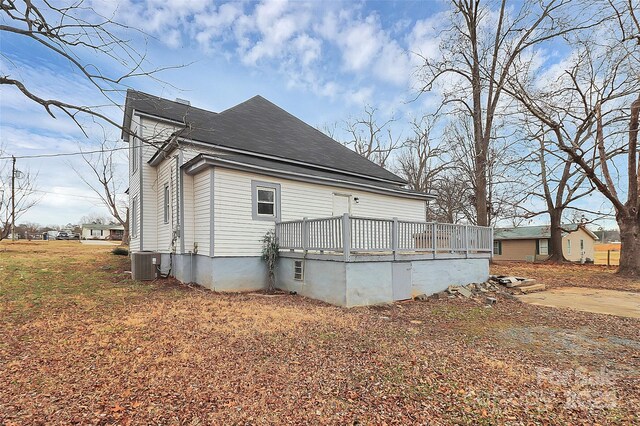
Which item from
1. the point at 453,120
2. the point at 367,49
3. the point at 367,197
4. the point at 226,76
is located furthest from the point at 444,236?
the point at 453,120

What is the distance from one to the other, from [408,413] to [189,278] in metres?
8.43

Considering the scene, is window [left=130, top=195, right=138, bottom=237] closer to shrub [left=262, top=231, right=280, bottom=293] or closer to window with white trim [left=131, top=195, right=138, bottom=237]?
window with white trim [left=131, top=195, right=138, bottom=237]

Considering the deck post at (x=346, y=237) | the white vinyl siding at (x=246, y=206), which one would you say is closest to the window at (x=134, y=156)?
the white vinyl siding at (x=246, y=206)

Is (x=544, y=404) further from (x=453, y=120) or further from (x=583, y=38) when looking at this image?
(x=453, y=120)

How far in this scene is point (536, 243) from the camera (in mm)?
30125

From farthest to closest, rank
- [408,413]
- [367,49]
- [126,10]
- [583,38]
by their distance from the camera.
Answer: [367,49] → [583,38] → [126,10] → [408,413]

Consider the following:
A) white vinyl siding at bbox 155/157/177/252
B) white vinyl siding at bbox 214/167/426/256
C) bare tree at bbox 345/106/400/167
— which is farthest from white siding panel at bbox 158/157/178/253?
bare tree at bbox 345/106/400/167

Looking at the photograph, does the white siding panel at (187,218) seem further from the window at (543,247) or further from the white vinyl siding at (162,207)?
the window at (543,247)

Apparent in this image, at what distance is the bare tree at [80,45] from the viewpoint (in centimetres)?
407

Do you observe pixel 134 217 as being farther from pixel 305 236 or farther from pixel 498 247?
pixel 498 247

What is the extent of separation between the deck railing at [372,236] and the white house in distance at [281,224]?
0.09ft

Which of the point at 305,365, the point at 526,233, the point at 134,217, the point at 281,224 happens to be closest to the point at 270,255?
the point at 281,224

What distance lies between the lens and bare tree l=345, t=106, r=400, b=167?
3188 centimetres

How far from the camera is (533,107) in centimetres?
1225
